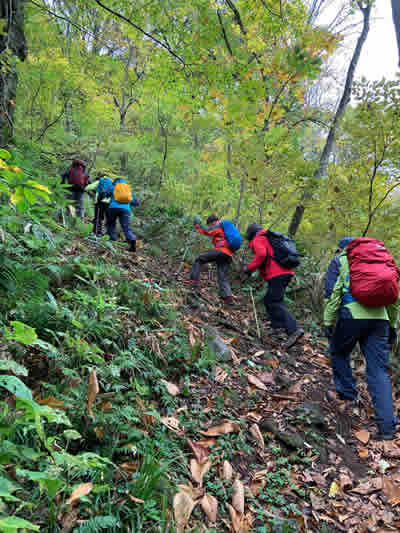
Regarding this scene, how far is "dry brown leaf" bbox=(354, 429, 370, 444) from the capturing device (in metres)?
2.87

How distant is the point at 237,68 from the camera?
502 centimetres

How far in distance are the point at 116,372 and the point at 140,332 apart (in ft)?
2.80

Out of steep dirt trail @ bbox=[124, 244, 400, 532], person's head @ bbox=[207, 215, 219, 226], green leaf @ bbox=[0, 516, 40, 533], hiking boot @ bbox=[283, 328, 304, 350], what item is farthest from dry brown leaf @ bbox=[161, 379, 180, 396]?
person's head @ bbox=[207, 215, 219, 226]

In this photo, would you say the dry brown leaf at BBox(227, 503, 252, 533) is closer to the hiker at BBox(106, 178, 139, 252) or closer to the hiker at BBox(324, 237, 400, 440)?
the hiker at BBox(324, 237, 400, 440)

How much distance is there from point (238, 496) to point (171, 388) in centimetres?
99

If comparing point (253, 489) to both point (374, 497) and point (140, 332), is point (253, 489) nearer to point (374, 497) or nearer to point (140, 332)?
point (374, 497)

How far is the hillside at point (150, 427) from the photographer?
1.33 meters

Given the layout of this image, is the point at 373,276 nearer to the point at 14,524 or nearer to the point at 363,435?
the point at 363,435

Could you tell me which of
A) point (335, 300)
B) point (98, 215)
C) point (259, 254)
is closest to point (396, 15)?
point (259, 254)

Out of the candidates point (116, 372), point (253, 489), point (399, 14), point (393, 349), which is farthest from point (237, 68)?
point (253, 489)

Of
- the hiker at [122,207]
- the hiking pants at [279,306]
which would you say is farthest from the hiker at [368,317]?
the hiker at [122,207]

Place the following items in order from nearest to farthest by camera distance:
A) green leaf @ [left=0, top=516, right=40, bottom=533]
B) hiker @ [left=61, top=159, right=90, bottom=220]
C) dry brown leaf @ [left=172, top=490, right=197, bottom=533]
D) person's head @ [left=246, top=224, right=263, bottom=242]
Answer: green leaf @ [left=0, top=516, right=40, bottom=533] → dry brown leaf @ [left=172, top=490, right=197, bottom=533] → person's head @ [left=246, top=224, right=263, bottom=242] → hiker @ [left=61, top=159, right=90, bottom=220]

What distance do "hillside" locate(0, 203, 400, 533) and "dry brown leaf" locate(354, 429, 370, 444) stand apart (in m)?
0.02

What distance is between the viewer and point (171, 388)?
2604 millimetres
